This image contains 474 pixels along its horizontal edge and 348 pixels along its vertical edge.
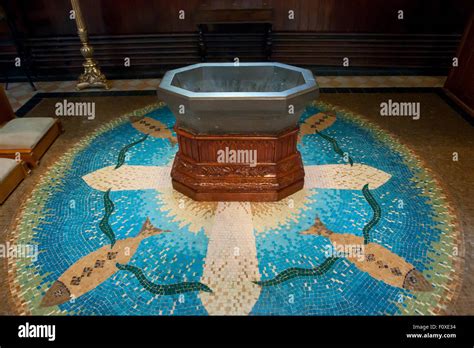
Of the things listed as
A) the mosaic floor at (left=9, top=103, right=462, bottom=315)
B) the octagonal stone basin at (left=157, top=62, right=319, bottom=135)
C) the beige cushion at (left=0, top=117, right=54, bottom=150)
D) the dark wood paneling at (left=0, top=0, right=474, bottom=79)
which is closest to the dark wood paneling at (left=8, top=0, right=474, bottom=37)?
the dark wood paneling at (left=0, top=0, right=474, bottom=79)

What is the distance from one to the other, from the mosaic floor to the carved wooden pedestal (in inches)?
5.2

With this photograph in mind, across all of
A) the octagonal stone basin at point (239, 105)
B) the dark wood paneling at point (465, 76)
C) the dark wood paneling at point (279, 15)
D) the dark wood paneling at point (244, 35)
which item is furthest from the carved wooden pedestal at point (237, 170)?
the dark wood paneling at point (279, 15)

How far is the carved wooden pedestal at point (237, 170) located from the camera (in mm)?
3182

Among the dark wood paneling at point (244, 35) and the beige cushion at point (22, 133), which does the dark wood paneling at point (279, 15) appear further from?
the beige cushion at point (22, 133)

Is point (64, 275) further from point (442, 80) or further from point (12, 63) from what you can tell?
point (442, 80)

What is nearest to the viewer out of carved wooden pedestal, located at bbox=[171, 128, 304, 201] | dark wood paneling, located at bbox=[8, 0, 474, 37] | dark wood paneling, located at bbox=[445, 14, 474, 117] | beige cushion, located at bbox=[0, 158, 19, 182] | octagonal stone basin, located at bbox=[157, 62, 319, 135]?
octagonal stone basin, located at bbox=[157, 62, 319, 135]

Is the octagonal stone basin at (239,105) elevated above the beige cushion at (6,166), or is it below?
above

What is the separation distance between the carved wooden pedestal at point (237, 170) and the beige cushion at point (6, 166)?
1897 mm

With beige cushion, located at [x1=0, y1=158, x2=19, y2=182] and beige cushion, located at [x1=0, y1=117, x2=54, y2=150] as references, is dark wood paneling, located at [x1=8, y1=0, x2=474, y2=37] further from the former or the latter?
beige cushion, located at [x1=0, y1=158, x2=19, y2=182]

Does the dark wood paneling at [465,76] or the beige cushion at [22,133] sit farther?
the dark wood paneling at [465,76]

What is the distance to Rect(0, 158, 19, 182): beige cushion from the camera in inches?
135

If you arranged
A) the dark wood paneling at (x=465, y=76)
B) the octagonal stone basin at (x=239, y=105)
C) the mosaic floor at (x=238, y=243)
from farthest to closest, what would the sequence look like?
the dark wood paneling at (x=465, y=76)
the octagonal stone basin at (x=239, y=105)
the mosaic floor at (x=238, y=243)

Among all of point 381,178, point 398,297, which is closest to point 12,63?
point 381,178

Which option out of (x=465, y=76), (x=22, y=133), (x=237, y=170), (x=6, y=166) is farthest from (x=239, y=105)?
(x=465, y=76)
